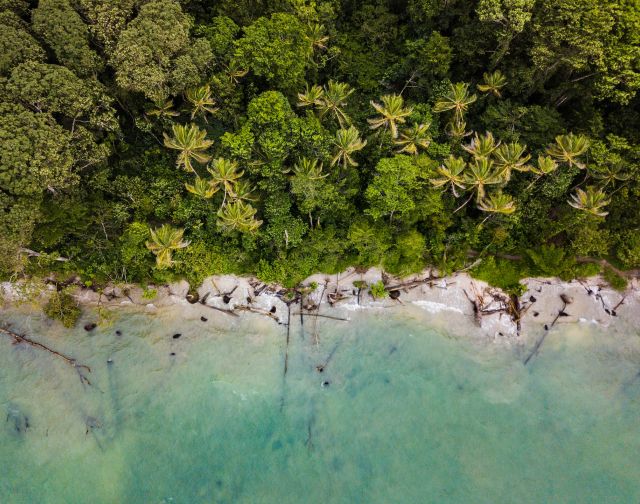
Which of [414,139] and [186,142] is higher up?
[414,139]

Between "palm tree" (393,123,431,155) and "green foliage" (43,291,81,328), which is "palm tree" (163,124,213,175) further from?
"green foliage" (43,291,81,328)

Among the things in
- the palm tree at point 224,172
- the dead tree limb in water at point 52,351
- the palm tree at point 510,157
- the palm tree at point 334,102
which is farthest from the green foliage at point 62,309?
the palm tree at point 510,157

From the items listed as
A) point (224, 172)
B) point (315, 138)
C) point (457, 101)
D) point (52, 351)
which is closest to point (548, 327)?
point (457, 101)

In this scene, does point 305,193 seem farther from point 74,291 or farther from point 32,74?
point 74,291

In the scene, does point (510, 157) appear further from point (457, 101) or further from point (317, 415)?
point (317, 415)

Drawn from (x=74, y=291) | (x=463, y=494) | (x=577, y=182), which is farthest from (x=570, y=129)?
(x=74, y=291)

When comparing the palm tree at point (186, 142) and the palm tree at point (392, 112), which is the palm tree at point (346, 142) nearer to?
the palm tree at point (392, 112)

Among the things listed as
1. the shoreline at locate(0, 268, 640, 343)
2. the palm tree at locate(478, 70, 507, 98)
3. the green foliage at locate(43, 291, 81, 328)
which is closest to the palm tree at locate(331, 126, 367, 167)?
the shoreline at locate(0, 268, 640, 343)
